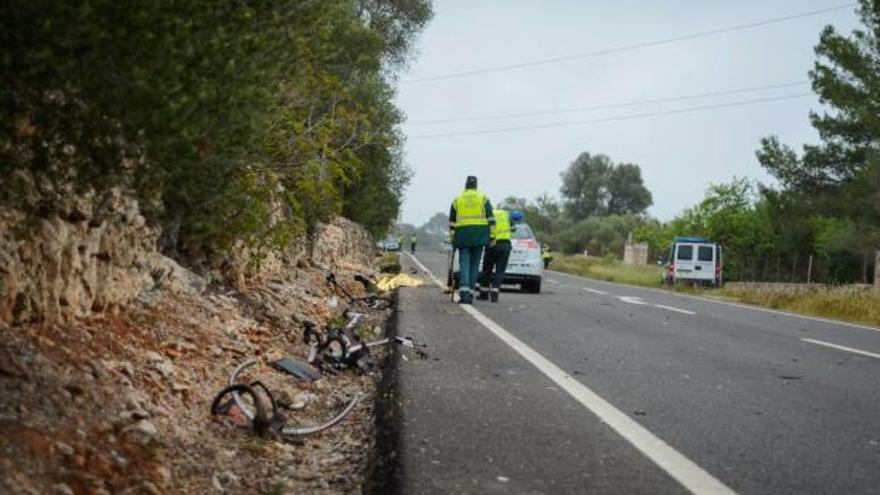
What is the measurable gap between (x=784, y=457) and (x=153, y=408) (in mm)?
3127

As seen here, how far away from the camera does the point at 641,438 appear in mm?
4238

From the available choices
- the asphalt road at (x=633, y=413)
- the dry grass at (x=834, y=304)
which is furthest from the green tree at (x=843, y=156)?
the asphalt road at (x=633, y=413)

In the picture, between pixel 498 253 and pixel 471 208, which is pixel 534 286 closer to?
pixel 498 253

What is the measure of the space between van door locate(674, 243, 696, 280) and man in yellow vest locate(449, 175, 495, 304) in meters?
24.6

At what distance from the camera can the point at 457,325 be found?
373 inches

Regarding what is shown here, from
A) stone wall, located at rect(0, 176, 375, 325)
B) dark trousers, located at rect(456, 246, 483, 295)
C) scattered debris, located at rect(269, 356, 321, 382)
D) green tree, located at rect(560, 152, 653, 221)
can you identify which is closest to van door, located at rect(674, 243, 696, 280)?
dark trousers, located at rect(456, 246, 483, 295)

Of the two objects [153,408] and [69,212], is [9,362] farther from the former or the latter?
[69,212]

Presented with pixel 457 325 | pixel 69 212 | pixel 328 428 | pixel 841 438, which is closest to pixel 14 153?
pixel 69 212

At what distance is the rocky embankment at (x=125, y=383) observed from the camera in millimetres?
3266

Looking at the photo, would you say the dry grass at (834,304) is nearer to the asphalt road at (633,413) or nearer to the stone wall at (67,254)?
the asphalt road at (633,413)

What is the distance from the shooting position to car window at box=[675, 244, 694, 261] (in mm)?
35531

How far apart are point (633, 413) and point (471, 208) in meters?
7.59

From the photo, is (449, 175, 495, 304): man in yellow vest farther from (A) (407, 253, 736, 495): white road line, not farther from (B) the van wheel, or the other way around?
(A) (407, 253, 736, 495): white road line

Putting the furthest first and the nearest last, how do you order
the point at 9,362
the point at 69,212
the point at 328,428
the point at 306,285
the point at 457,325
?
the point at 306,285 < the point at 457,325 < the point at 328,428 < the point at 69,212 < the point at 9,362
